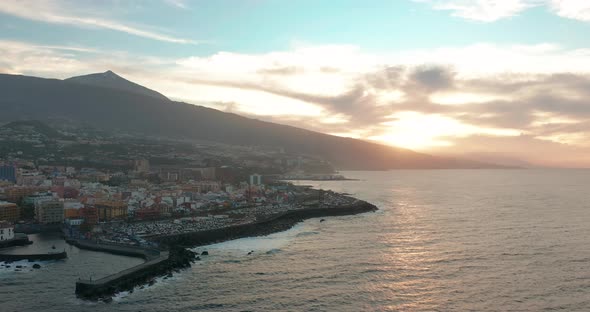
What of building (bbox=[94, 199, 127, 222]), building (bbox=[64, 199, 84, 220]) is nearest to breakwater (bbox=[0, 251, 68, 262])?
building (bbox=[94, 199, 127, 222])

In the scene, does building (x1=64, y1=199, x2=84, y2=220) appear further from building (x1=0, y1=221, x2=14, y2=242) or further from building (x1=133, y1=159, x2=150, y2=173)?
building (x1=133, y1=159, x2=150, y2=173)

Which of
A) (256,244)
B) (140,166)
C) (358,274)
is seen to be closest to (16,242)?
(256,244)

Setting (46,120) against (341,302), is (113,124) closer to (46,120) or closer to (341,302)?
(46,120)

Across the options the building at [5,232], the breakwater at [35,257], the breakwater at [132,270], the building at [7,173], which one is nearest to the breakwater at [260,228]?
the breakwater at [132,270]

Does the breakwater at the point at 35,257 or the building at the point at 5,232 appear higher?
the building at the point at 5,232

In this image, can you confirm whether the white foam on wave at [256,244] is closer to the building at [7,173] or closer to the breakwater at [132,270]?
the breakwater at [132,270]

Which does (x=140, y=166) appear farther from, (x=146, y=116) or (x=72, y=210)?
(x=146, y=116)

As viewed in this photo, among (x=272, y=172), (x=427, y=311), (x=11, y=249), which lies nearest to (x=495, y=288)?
(x=427, y=311)
